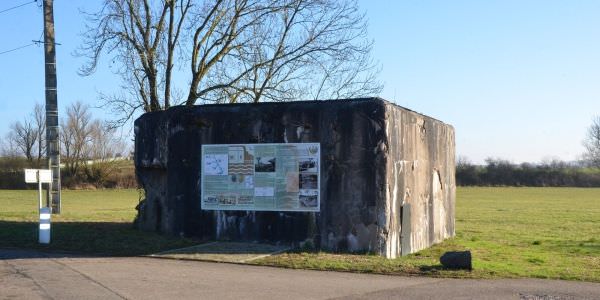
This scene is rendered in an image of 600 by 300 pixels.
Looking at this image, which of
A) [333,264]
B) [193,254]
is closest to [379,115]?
[333,264]

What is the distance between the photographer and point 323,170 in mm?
14875

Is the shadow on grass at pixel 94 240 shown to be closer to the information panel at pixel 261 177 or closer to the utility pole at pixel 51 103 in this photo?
the information panel at pixel 261 177

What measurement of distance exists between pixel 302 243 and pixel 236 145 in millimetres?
2742

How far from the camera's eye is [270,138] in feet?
50.2

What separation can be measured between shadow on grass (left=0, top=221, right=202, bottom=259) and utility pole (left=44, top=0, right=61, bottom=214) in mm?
4689

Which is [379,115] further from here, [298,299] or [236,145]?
[298,299]

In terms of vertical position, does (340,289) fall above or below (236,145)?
below

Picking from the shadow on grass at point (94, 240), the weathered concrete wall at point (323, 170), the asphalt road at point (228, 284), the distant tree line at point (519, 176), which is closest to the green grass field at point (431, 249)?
the shadow on grass at point (94, 240)

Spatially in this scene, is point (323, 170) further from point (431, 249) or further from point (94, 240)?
point (94, 240)

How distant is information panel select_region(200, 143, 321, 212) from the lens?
1498 cm

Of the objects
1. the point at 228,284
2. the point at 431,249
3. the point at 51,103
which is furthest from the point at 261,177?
the point at 51,103

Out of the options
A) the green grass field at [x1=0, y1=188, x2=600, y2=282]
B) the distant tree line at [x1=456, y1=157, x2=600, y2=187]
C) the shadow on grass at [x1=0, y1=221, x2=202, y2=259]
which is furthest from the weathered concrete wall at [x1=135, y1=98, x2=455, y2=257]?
the distant tree line at [x1=456, y1=157, x2=600, y2=187]

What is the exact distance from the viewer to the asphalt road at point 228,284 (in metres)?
9.61

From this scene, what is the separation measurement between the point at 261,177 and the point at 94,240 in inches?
171
